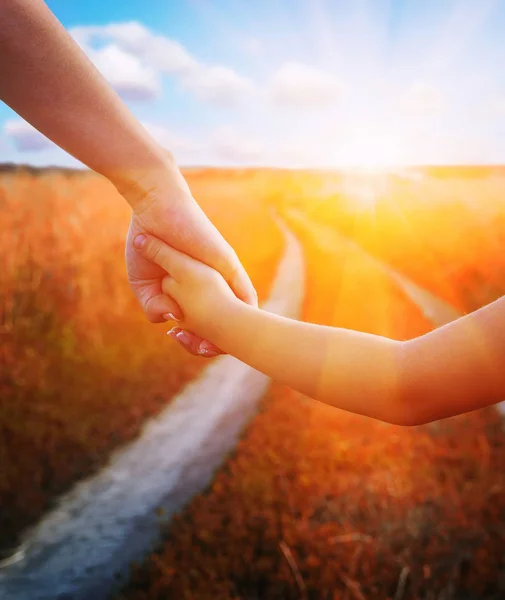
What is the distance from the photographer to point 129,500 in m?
4.80

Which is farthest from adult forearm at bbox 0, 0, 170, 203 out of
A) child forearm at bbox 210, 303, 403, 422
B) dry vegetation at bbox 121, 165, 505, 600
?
dry vegetation at bbox 121, 165, 505, 600

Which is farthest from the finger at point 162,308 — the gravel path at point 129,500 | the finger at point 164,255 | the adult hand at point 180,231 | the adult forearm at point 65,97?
the gravel path at point 129,500

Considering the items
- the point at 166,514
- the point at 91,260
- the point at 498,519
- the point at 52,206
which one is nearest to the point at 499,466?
the point at 498,519

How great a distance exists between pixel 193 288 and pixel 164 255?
201 millimetres

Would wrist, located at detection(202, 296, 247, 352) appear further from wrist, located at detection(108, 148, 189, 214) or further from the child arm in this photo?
wrist, located at detection(108, 148, 189, 214)

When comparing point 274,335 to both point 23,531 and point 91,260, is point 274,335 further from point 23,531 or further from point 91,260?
point 91,260

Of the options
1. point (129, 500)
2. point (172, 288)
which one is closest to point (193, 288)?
point (172, 288)

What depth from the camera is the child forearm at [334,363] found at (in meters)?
1.19

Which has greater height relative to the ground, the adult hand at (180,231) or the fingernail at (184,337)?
the adult hand at (180,231)

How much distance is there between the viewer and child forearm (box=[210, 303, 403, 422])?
1.19 m

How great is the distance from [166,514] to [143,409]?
213cm

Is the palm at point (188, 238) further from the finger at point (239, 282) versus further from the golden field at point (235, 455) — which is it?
the golden field at point (235, 455)

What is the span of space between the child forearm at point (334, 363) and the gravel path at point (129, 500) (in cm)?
327

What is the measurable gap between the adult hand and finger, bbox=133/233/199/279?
14 mm
